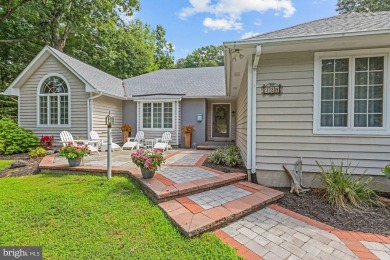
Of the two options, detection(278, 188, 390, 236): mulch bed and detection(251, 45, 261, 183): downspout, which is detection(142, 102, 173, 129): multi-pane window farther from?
detection(278, 188, 390, 236): mulch bed

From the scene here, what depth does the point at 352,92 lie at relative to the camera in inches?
150

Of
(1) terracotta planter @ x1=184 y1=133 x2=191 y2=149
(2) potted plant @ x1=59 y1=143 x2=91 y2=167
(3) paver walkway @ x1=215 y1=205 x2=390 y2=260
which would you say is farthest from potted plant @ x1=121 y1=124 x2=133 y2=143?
(3) paver walkway @ x1=215 y1=205 x2=390 y2=260

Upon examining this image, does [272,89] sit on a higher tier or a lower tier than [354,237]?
higher

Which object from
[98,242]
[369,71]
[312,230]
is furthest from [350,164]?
[98,242]

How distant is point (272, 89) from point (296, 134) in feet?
3.51

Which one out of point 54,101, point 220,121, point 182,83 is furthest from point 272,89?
point 54,101

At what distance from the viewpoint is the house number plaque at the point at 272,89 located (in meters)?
4.12

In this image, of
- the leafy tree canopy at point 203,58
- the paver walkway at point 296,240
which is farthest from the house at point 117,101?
the leafy tree canopy at point 203,58

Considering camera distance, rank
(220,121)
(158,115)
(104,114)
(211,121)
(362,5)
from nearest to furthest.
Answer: (104,114), (158,115), (211,121), (220,121), (362,5)

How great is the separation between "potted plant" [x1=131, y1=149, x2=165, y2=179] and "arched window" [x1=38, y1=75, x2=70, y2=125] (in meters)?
6.60

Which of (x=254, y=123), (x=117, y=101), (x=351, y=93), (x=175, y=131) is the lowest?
(x=175, y=131)

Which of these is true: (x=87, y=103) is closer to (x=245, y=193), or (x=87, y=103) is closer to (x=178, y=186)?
(x=178, y=186)

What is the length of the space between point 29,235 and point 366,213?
4.83 metres

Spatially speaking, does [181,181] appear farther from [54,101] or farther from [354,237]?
[54,101]
